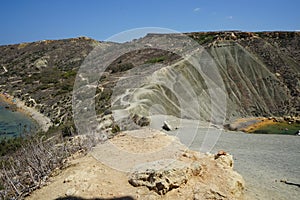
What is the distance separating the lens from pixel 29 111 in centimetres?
3444

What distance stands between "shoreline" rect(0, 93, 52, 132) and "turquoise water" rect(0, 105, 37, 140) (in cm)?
63

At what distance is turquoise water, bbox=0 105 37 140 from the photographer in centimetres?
2535

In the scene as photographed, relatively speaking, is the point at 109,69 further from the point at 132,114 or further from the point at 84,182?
the point at 84,182

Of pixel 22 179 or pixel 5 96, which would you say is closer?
pixel 22 179

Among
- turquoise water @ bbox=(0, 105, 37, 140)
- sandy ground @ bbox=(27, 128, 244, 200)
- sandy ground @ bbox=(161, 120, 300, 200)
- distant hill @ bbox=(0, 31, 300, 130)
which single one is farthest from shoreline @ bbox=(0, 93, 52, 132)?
sandy ground @ bbox=(27, 128, 244, 200)

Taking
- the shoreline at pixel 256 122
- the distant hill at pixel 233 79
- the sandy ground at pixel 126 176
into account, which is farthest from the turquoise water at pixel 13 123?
the shoreline at pixel 256 122

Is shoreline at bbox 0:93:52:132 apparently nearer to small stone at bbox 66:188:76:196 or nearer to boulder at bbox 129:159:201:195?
small stone at bbox 66:188:76:196

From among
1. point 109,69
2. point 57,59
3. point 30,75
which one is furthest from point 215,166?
point 57,59

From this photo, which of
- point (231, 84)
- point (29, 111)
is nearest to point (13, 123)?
point (29, 111)

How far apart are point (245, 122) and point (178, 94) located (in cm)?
795

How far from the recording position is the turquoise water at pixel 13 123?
998 inches

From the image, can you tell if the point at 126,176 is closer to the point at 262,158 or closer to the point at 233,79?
the point at 262,158

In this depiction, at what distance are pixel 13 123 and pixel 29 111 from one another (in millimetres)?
4953

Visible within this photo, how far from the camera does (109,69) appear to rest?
47.2 m
